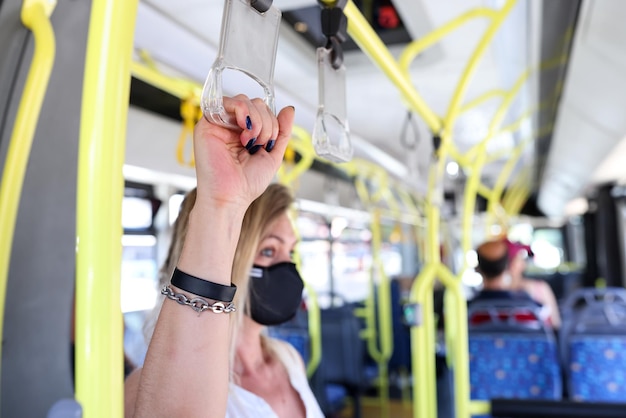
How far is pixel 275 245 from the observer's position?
1.33 metres

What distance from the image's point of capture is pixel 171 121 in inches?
140

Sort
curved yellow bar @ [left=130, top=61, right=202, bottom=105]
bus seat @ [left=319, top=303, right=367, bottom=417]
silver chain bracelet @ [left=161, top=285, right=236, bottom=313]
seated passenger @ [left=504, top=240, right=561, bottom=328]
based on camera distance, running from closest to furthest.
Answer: silver chain bracelet @ [left=161, top=285, right=236, bottom=313], curved yellow bar @ [left=130, top=61, right=202, bottom=105], seated passenger @ [left=504, top=240, right=561, bottom=328], bus seat @ [left=319, top=303, right=367, bottom=417]

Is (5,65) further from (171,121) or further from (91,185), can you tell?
(171,121)

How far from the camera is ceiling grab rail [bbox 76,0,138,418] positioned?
48cm

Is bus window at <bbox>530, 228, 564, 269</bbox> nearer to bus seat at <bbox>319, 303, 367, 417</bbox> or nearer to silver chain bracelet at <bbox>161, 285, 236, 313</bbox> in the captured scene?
bus seat at <bbox>319, 303, 367, 417</bbox>

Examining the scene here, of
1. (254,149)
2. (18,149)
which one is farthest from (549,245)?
(18,149)

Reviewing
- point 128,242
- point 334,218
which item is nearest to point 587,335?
point 128,242

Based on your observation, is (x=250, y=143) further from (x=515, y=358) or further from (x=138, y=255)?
(x=138, y=255)

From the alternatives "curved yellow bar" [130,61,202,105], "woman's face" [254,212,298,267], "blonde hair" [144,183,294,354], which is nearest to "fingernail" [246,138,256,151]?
"blonde hair" [144,183,294,354]

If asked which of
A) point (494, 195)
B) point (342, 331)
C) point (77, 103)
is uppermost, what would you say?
point (494, 195)

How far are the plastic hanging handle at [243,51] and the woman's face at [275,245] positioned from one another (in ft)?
2.24

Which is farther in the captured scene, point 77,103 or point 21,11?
point 77,103

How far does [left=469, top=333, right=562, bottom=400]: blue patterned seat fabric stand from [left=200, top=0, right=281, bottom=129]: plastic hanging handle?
8.81ft

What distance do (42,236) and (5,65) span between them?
25cm
